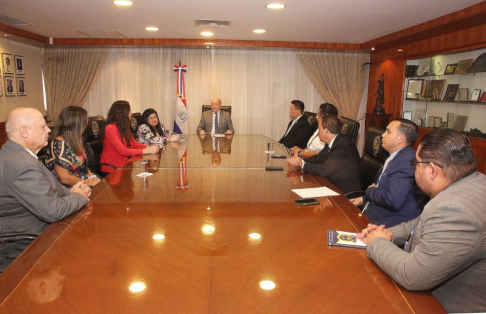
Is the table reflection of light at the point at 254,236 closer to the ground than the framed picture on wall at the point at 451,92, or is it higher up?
closer to the ground

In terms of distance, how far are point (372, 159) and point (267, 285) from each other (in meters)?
2.36

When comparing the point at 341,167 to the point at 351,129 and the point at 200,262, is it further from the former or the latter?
the point at 200,262

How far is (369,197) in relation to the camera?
2600 millimetres

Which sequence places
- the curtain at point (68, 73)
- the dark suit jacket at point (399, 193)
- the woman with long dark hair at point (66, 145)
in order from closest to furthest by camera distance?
the dark suit jacket at point (399, 193) → the woman with long dark hair at point (66, 145) → the curtain at point (68, 73)

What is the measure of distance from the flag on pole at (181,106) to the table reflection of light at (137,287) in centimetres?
607

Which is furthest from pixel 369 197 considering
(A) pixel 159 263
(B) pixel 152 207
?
(A) pixel 159 263

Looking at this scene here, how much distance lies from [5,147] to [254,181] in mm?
1637

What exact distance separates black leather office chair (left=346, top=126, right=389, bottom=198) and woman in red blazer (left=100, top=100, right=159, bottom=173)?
224 centimetres

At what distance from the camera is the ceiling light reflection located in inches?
49.6

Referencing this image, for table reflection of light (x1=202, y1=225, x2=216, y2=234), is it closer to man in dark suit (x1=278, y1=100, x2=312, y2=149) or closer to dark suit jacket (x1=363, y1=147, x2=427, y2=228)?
dark suit jacket (x1=363, y1=147, x2=427, y2=228)

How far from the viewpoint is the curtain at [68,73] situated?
23.5 feet

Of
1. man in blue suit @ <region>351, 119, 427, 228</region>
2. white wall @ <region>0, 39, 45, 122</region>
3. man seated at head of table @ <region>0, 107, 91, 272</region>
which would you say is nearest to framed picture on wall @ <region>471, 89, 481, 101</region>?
man in blue suit @ <region>351, 119, 427, 228</region>

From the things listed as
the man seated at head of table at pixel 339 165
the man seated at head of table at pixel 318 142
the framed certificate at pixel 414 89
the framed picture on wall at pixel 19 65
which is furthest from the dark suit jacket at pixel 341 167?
the framed picture on wall at pixel 19 65

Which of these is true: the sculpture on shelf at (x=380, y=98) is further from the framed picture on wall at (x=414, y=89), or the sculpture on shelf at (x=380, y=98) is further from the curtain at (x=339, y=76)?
the curtain at (x=339, y=76)
